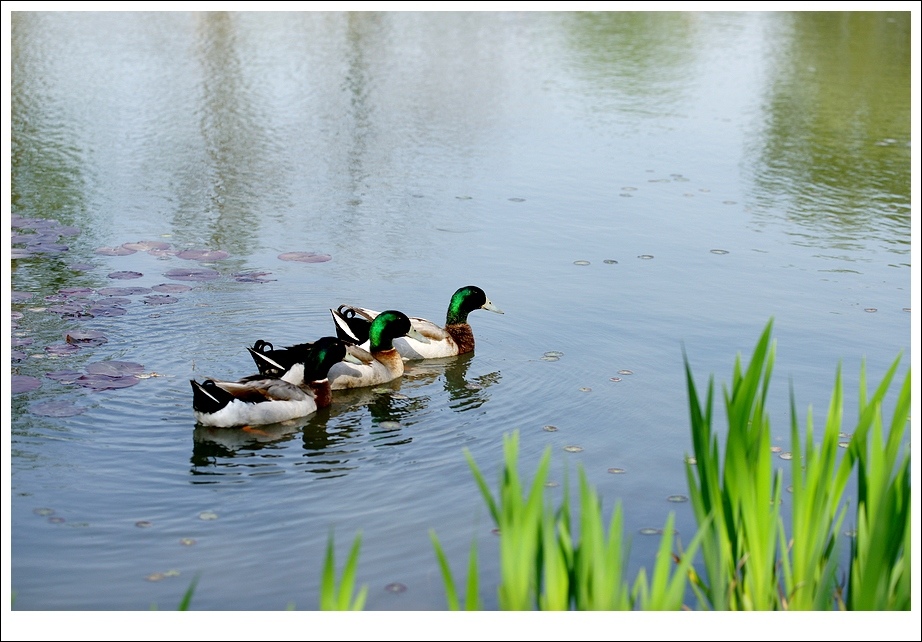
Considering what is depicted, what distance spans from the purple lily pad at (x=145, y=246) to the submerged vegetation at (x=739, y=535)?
610 centimetres

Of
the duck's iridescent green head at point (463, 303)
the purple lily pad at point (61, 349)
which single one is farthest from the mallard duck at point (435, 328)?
the purple lily pad at point (61, 349)

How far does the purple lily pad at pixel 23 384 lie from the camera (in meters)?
6.14

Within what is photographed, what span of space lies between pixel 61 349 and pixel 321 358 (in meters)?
1.54

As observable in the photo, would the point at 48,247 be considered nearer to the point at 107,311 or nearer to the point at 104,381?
the point at 107,311

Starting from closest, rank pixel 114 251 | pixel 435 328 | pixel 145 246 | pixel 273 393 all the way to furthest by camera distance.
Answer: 1. pixel 273 393
2. pixel 435 328
3. pixel 114 251
4. pixel 145 246

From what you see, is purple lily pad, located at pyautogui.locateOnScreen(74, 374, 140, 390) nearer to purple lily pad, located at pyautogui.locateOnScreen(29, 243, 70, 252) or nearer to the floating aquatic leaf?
the floating aquatic leaf

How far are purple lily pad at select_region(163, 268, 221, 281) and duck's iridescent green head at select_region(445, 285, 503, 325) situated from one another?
1761 mm

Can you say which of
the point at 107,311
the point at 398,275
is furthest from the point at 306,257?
the point at 107,311

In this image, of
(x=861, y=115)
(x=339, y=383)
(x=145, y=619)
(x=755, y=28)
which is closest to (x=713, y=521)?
(x=145, y=619)

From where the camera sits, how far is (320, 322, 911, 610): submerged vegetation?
280cm

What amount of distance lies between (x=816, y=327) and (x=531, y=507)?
5.26 metres

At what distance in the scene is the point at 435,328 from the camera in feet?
23.7

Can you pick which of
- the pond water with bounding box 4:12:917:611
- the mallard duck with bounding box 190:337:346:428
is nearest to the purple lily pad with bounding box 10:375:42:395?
the pond water with bounding box 4:12:917:611

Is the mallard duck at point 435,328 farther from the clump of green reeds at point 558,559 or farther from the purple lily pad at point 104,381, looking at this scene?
the clump of green reeds at point 558,559
